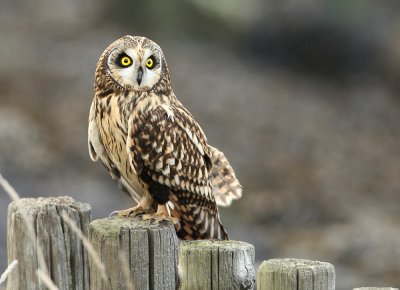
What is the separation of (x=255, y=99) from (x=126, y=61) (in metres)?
8.45

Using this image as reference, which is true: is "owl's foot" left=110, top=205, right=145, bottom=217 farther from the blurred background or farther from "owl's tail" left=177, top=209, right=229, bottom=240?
the blurred background

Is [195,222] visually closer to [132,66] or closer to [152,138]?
[152,138]

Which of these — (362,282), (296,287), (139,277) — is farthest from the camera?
A: (362,282)

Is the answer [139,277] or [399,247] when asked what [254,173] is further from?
[139,277]

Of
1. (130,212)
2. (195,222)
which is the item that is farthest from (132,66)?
(195,222)

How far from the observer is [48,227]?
3.89m

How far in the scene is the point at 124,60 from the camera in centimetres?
494

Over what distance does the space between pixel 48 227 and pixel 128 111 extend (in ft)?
4.10

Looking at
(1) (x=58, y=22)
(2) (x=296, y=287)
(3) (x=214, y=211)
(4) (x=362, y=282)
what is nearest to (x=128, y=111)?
(3) (x=214, y=211)

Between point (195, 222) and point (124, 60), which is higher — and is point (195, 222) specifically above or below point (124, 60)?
Result: below

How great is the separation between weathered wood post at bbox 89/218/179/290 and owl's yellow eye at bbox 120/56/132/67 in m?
1.42

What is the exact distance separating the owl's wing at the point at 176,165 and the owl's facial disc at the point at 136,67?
15 cm

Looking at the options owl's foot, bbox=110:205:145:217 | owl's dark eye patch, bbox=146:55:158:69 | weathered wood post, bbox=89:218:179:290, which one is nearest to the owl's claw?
owl's foot, bbox=110:205:145:217

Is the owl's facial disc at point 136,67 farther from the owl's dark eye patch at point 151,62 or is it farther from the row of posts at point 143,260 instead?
the row of posts at point 143,260
